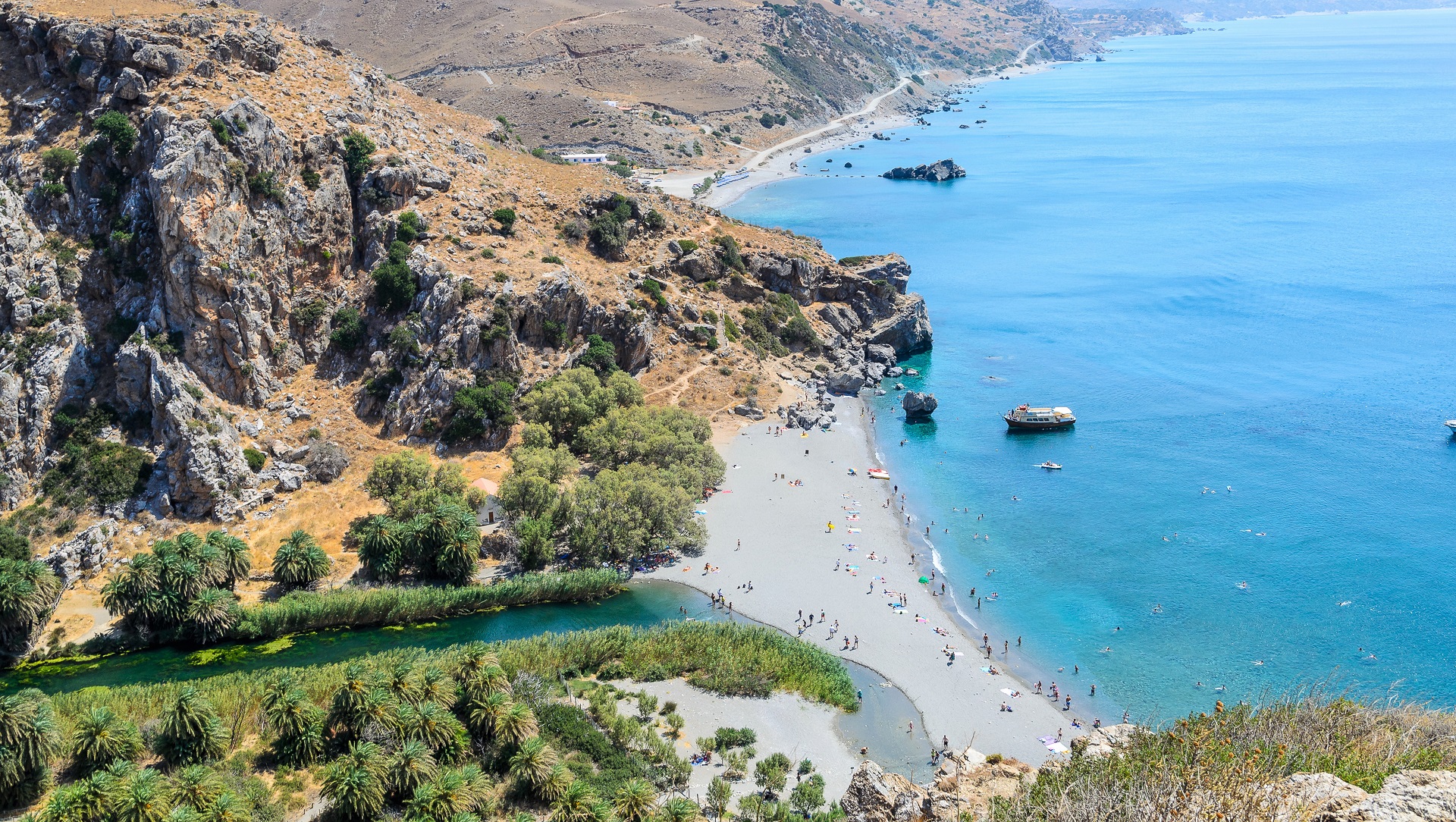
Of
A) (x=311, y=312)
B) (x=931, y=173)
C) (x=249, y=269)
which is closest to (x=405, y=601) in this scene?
(x=311, y=312)

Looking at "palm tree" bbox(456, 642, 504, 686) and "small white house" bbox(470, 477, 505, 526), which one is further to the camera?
"small white house" bbox(470, 477, 505, 526)

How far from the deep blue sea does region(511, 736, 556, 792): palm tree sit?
27.2 m

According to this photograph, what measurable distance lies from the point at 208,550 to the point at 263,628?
5676 mm

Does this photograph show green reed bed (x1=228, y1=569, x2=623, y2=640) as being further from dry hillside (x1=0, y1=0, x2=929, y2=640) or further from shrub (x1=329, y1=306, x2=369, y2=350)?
shrub (x1=329, y1=306, x2=369, y2=350)

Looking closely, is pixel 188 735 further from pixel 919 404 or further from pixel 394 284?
pixel 919 404

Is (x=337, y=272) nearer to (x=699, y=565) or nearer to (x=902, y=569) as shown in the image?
(x=699, y=565)

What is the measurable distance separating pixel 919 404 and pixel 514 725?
51993 mm

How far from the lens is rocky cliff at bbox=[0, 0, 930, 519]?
203 feet

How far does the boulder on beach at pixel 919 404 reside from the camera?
8294cm

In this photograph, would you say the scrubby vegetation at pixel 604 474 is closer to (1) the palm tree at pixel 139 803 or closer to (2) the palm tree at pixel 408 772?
(2) the palm tree at pixel 408 772

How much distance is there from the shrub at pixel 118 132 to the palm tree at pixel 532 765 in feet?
188

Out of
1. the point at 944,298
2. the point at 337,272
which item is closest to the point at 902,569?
the point at 337,272

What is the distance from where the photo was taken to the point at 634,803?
35.8 meters

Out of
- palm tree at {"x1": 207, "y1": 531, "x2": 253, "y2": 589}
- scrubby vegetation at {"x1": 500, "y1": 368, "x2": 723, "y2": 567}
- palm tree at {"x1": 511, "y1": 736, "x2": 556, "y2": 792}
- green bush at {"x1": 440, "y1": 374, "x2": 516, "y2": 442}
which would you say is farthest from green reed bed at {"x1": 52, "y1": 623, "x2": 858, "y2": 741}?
green bush at {"x1": 440, "y1": 374, "x2": 516, "y2": 442}
